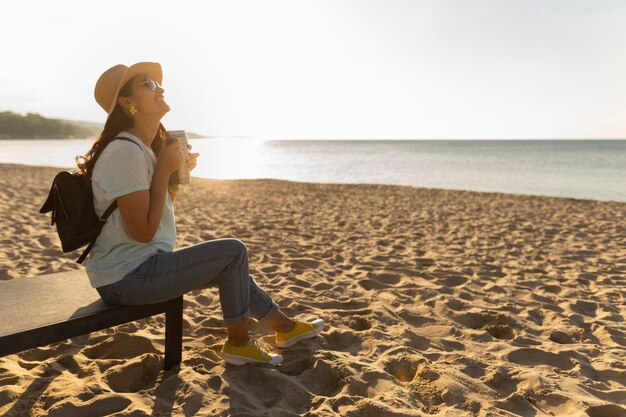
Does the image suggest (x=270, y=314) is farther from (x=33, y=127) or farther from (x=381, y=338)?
(x=33, y=127)

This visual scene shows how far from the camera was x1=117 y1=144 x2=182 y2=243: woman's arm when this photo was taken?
2164 millimetres

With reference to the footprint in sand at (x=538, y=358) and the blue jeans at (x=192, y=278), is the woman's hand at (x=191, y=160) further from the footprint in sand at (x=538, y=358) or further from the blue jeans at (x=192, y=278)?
the footprint in sand at (x=538, y=358)

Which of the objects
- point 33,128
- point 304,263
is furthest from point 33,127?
point 304,263

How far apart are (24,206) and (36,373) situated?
23.5 feet

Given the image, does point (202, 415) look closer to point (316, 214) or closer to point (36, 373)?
point (36, 373)

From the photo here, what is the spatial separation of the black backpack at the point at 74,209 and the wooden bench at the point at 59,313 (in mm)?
294

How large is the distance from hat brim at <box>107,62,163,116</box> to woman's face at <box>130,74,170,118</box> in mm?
30

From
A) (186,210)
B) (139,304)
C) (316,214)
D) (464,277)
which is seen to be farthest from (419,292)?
(186,210)

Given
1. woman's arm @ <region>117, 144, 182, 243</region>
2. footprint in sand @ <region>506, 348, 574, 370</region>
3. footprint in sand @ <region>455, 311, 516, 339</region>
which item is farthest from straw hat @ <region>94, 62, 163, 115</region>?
footprint in sand @ <region>455, 311, 516, 339</region>

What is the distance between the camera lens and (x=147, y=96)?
2.33m

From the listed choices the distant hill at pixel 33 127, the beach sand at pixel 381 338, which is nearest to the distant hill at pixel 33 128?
the distant hill at pixel 33 127

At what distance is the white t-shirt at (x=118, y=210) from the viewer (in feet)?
7.03

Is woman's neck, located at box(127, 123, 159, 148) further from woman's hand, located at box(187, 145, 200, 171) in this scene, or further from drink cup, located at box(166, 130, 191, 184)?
woman's hand, located at box(187, 145, 200, 171)

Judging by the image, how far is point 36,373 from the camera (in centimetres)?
262
